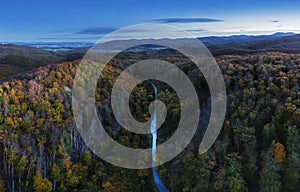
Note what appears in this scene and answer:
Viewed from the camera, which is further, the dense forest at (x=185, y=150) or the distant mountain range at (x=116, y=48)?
the distant mountain range at (x=116, y=48)

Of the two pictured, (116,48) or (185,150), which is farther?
(116,48)

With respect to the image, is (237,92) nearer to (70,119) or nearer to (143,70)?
(70,119)

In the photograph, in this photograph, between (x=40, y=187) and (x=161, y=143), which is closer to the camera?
(x=40, y=187)

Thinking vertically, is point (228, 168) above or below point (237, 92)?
below

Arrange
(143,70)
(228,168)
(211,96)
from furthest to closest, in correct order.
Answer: (143,70), (211,96), (228,168)

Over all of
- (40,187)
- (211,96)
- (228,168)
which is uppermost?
(211,96)

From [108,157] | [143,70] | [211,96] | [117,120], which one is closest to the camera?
[108,157]

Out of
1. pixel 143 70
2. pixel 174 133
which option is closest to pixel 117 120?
pixel 174 133

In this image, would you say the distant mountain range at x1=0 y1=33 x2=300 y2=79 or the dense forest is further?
the distant mountain range at x1=0 y1=33 x2=300 y2=79
